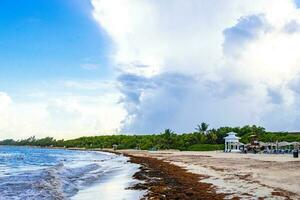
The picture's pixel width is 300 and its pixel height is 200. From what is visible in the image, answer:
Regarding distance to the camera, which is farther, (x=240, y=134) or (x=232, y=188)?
(x=240, y=134)

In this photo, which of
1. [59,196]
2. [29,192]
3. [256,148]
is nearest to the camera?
[59,196]

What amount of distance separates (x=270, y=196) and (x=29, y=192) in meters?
14.0

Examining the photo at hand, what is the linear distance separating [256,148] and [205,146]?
91.0 ft

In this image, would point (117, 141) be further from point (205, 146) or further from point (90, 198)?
point (90, 198)

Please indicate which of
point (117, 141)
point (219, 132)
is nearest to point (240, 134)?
point (219, 132)

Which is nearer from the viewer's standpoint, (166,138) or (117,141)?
(166,138)

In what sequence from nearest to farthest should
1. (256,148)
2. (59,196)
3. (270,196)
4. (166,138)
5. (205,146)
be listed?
(270,196) < (59,196) < (256,148) < (205,146) < (166,138)

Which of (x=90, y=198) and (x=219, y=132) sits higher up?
(x=219, y=132)

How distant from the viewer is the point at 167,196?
18859 millimetres

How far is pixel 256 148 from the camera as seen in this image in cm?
7775

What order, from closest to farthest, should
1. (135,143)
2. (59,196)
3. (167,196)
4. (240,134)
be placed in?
(167,196), (59,196), (240,134), (135,143)

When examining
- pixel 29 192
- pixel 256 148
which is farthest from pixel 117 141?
pixel 29 192

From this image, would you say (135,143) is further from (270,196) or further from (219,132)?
(270,196)

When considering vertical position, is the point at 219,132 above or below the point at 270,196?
above
